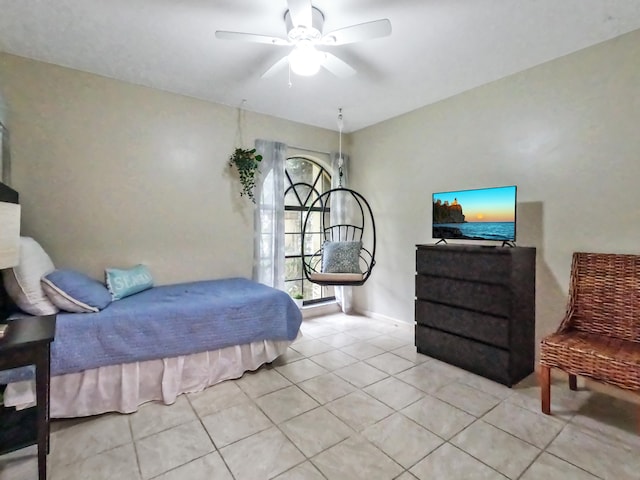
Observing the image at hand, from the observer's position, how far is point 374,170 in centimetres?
411

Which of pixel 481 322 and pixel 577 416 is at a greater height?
pixel 481 322

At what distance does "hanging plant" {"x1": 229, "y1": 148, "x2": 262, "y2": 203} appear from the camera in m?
3.46

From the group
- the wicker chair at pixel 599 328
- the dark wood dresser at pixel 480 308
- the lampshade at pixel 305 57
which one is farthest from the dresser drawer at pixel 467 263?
the lampshade at pixel 305 57

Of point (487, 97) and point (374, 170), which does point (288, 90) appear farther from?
point (487, 97)

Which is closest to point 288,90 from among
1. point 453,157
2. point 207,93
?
point 207,93

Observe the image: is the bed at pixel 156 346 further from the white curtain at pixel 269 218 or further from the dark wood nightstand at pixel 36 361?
the white curtain at pixel 269 218

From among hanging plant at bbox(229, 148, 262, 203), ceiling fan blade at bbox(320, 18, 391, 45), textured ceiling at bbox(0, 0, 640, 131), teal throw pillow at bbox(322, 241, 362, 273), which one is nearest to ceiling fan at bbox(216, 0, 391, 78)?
ceiling fan blade at bbox(320, 18, 391, 45)

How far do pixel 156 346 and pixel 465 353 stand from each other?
239 cm

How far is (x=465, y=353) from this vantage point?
2.62 metres

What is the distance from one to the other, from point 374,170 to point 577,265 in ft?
7.88

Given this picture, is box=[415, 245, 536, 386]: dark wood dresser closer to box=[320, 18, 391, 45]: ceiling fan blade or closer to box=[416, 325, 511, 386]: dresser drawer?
box=[416, 325, 511, 386]: dresser drawer

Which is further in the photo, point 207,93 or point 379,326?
point 379,326

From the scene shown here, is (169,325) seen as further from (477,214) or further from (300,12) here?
(477,214)

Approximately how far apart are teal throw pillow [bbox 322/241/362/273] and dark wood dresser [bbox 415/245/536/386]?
0.85 m
